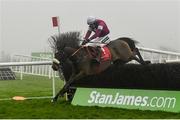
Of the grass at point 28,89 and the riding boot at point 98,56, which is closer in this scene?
the riding boot at point 98,56

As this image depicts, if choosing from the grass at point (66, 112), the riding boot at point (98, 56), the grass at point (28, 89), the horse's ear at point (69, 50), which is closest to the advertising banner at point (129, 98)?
the grass at point (66, 112)

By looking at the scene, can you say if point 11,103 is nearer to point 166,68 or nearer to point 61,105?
point 61,105

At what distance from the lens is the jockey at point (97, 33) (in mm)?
7406

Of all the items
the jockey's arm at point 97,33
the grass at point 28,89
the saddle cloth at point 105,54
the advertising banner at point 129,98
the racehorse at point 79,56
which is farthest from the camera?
the grass at point 28,89

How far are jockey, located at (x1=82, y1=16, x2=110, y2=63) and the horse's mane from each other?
0.71 feet

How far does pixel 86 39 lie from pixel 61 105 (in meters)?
1.33

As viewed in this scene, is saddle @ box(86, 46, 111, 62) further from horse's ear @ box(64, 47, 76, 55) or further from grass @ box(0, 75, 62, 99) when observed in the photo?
grass @ box(0, 75, 62, 99)

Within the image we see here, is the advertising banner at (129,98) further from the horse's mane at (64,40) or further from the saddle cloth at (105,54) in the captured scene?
the horse's mane at (64,40)

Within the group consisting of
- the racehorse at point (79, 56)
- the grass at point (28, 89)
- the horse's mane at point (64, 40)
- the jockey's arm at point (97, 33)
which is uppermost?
the jockey's arm at point (97, 33)

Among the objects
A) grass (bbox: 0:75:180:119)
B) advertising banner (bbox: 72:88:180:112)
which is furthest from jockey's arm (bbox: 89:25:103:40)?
grass (bbox: 0:75:180:119)

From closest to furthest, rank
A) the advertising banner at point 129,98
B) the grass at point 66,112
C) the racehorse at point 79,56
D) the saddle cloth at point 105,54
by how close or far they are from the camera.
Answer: the grass at point 66,112
the advertising banner at point 129,98
the racehorse at point 79,56
the saddle cloth at point 105,54

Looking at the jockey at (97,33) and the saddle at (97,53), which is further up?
the jockey at (97,33)

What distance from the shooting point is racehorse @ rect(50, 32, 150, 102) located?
23.4 feet

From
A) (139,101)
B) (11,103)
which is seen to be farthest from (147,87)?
(11,103)
